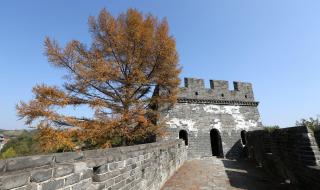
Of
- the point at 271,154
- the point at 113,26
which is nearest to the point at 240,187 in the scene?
the point at 271,154

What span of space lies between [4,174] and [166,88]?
10.3 m

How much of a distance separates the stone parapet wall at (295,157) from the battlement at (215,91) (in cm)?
685

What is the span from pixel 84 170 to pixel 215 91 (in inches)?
534

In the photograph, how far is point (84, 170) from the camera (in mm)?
2549

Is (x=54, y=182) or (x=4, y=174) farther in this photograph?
(x=54, y=182)

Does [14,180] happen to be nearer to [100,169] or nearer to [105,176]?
[100,169]

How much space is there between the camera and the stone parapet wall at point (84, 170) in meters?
1.71

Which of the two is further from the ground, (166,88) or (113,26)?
(113,26)

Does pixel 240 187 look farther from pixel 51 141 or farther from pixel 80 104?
pixel 80 104

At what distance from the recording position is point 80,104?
30.1 feet

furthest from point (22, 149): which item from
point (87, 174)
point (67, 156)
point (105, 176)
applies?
point (67, 156)

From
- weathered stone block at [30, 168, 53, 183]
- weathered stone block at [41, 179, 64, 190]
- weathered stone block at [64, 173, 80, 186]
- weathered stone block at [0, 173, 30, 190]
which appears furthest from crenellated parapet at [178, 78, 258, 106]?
weathered stone block at [0, 173, 30, 190]

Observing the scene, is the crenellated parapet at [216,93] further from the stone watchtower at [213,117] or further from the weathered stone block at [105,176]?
the weathered stone block at [105,176]

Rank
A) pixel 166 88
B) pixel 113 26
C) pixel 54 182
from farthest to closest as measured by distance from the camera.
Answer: pixel 166 88
pixel 113 26
pixel 54 182
